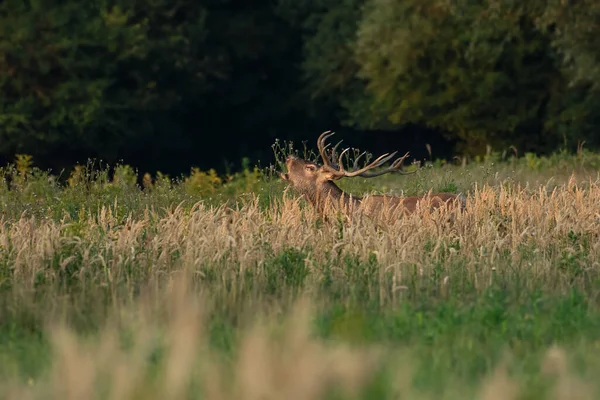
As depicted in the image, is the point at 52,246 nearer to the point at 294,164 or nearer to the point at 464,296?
the point at 464,296

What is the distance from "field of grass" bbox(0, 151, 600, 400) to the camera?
17.9ft

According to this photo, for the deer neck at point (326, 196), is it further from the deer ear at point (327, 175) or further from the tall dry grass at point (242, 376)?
the tall dry grass at point (242, 376)

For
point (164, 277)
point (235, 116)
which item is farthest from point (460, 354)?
point (235, 116)

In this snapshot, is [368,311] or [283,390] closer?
[283,390]

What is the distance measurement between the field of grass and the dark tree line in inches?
661

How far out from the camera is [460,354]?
24.0ft

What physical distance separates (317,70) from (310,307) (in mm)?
29312

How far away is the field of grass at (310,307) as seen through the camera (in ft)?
17.9

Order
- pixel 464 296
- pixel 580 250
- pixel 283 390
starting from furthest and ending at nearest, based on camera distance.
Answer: pixel 580 250 < pixel 464 296 < pixel 283 390

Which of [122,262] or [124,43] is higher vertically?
[124,43]

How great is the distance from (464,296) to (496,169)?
1323 cm

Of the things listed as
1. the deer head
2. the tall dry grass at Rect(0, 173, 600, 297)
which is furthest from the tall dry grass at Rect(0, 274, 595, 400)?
the deer head

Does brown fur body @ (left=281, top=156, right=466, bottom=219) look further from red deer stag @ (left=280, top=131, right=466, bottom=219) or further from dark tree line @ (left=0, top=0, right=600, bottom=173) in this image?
dark tree line @ (left=0, top=0, right=600, bottom=173)

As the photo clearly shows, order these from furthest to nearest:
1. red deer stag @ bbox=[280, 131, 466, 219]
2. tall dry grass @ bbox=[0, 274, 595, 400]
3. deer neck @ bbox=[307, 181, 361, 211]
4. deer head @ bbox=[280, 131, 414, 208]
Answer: deer head @ bbox=[280, 131, 414, 208]
deer neck @ bbox=[307, 181, 361, 211]
red deer stag @ bbox=[280, 131, 466, 219]
tall dry grass @ bbox=[0, 274, 595, 400]
